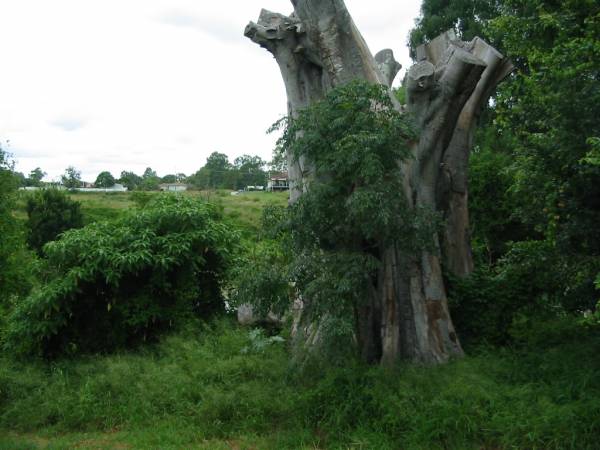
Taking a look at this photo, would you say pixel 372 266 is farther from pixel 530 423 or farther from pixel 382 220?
pixel 530 423

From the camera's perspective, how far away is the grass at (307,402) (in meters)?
6.45

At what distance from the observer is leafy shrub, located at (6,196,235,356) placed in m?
9.70

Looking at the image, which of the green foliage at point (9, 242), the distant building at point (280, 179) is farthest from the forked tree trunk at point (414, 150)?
the green foliage at point (9, 242)

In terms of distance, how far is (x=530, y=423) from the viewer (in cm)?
628

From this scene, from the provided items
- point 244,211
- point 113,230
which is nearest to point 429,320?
point 113,230

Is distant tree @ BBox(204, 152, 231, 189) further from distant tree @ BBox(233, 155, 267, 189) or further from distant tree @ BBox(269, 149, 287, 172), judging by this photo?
distant tree @ BBox(269, 149, 287, 172)

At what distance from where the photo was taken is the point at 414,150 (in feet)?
28.0

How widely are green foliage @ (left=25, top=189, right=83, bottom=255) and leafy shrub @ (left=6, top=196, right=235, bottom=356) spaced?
35.8 ft

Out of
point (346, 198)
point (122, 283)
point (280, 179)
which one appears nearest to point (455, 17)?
point (280, 179)

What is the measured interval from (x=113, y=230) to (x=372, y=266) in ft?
18.0

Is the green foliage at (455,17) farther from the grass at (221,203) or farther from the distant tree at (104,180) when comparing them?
the distant tree at (104,180)

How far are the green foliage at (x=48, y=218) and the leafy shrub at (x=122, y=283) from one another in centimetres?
1092

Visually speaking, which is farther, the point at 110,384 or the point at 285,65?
the point at 285,65

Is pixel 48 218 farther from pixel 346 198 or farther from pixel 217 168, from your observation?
pixel 217 168
